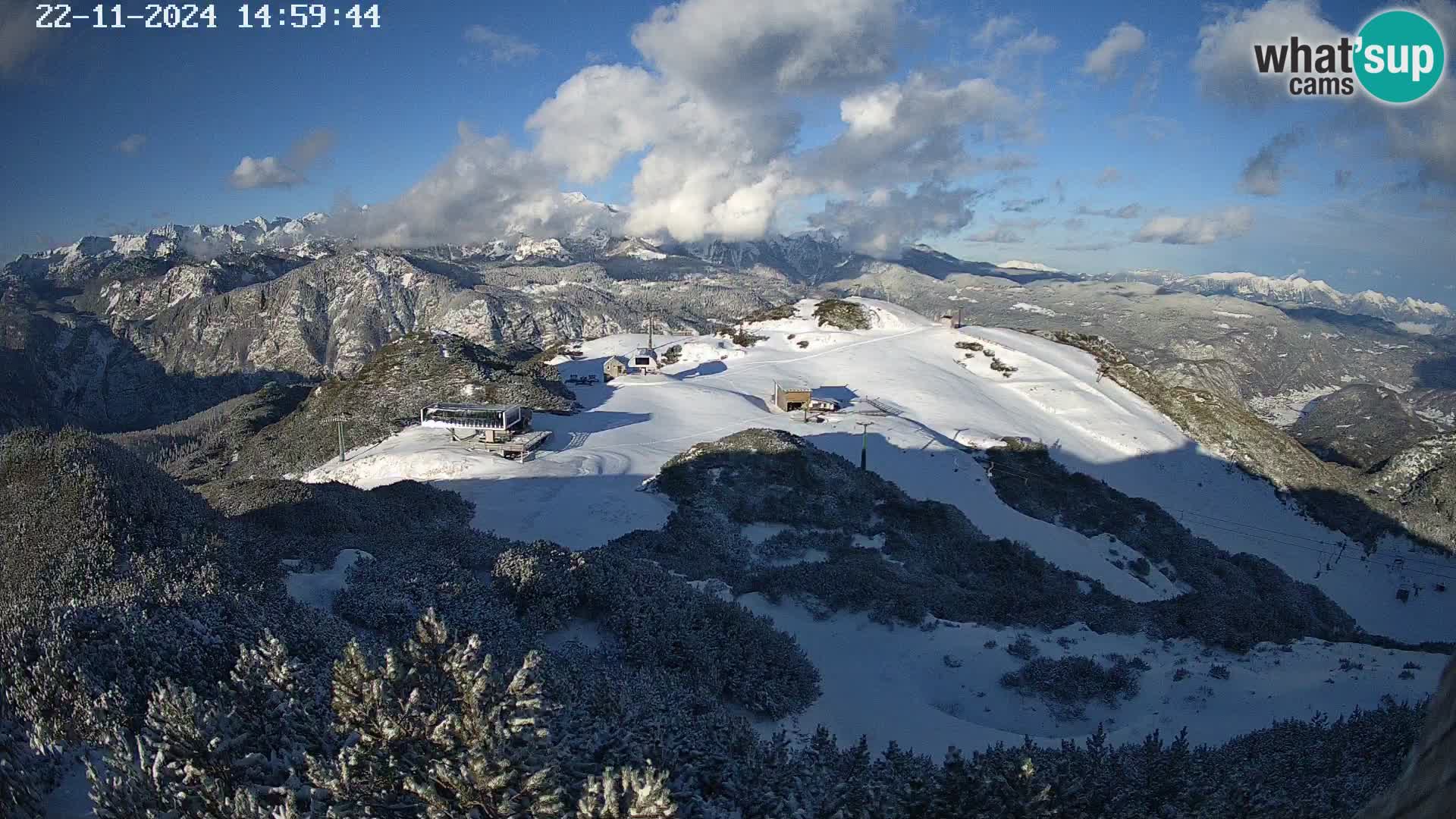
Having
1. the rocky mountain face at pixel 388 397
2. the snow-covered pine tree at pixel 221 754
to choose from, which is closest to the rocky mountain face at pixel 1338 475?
the rocky mountain face at pixel 388 397

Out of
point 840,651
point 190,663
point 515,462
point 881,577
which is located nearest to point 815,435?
point 515,462

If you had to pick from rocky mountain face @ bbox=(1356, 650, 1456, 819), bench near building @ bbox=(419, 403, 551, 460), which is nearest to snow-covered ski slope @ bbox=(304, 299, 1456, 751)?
bench near building @ bbox=(419, 403, 551, 460)

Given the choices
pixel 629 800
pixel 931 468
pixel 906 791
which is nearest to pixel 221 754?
pixel 629 800

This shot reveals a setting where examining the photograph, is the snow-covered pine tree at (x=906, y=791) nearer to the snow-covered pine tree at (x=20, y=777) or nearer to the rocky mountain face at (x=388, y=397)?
the snow-covered pine tree at (x=20, y=777)

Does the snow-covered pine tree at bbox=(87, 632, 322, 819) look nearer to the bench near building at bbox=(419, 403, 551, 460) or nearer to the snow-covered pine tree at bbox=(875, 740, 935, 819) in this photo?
the snow-covered pine tree at bbox=(875, 740, 935, 819)

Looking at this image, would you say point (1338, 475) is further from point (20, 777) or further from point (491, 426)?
point (20, 777)
